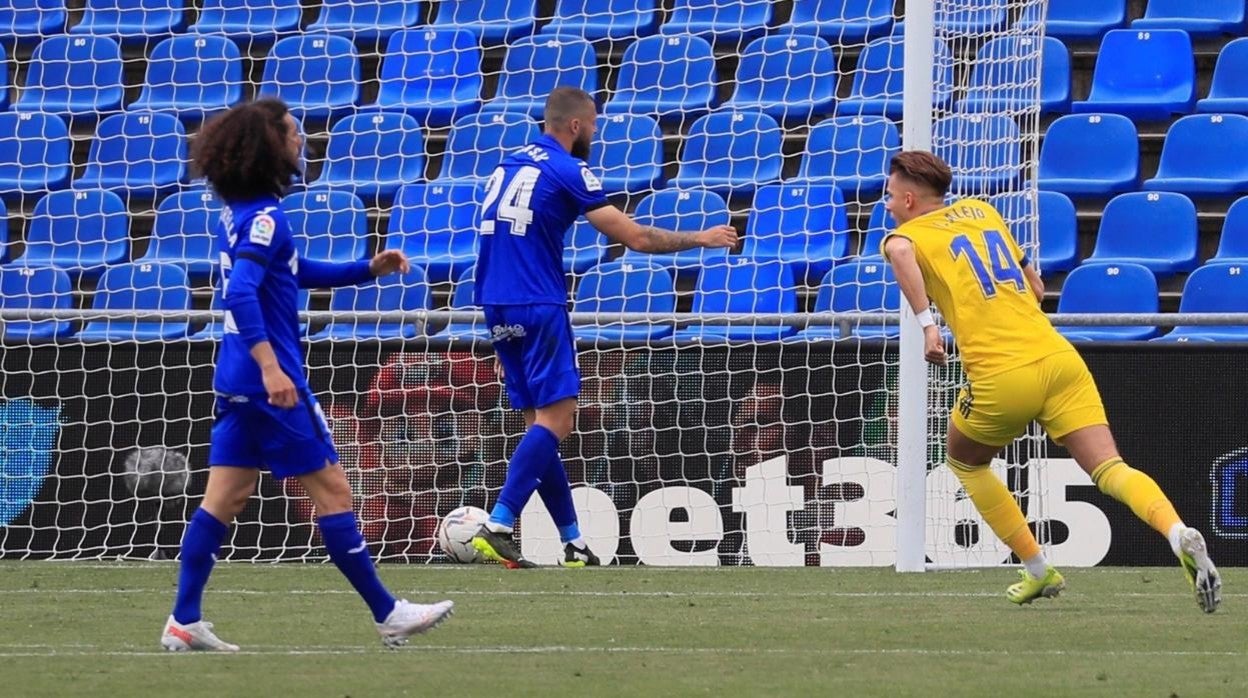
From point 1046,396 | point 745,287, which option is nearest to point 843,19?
point 745,287

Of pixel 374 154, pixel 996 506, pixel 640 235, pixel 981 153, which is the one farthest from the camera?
pixel 374 154

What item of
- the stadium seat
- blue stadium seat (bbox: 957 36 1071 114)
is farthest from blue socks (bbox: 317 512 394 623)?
the stadium seat

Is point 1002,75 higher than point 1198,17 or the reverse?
the reverse

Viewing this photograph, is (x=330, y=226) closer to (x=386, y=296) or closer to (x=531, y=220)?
(x=386, y=296)

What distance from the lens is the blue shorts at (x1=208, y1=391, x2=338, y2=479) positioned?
530cm

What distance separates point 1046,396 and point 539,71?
644 cm

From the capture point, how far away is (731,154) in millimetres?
11602

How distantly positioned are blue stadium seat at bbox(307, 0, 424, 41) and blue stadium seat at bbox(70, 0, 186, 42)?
978mm

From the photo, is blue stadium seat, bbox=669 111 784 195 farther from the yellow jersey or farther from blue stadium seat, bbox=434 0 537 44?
the yellow jersey

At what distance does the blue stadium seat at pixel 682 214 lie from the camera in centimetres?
1116

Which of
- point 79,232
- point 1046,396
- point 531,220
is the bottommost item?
point 1046,396

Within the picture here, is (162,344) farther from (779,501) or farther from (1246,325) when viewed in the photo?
(1246,325)

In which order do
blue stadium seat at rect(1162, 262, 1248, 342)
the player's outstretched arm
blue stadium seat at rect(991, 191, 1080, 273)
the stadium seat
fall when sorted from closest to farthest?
the player's outstretched arm
blue stadium seat at rect(1162, 262, 1248, 342)
the stadium seat
blue stadium seat at rect(991, 191, 1080, 273)

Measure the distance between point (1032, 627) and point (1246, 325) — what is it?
3.62 meters
